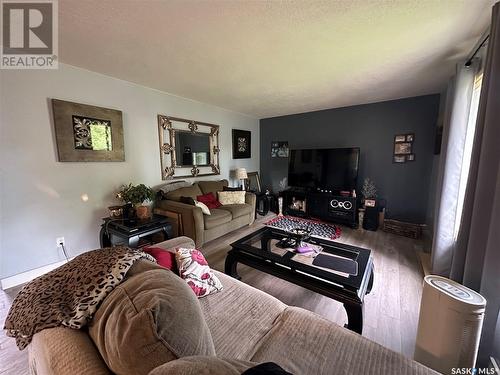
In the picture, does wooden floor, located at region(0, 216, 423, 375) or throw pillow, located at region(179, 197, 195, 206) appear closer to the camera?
wooden floor, located at region(0, 216, 423, 375)

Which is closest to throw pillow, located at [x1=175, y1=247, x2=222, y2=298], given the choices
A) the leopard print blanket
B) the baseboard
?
the leopard print blanket

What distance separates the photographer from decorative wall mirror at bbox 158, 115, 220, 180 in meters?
3.29

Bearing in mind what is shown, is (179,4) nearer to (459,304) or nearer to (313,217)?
(459,304)

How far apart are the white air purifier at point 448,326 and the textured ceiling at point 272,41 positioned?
184 cm

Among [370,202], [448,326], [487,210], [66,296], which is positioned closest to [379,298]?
[448,326]

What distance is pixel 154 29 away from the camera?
63.5 inches

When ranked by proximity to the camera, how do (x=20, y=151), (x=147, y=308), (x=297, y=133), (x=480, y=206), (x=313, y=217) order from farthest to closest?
(x=297, y=133), (x=313, y=217), (x=20, y=151), (x=480, y=206), (x=147, y=308)

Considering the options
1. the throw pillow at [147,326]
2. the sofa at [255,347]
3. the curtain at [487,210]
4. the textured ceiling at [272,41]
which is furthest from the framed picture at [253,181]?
the throw pillow at [147,326]

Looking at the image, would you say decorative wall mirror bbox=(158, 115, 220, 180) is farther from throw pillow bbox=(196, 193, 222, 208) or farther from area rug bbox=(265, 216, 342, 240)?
area rug bbox=(265, 216, 342, 240)

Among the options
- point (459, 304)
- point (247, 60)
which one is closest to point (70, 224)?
point (247, 60)

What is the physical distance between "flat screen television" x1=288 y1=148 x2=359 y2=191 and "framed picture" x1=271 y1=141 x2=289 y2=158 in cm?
55

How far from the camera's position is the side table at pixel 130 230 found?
7.27 feet

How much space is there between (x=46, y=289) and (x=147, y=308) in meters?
0.57

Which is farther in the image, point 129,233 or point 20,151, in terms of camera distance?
point 129,233
